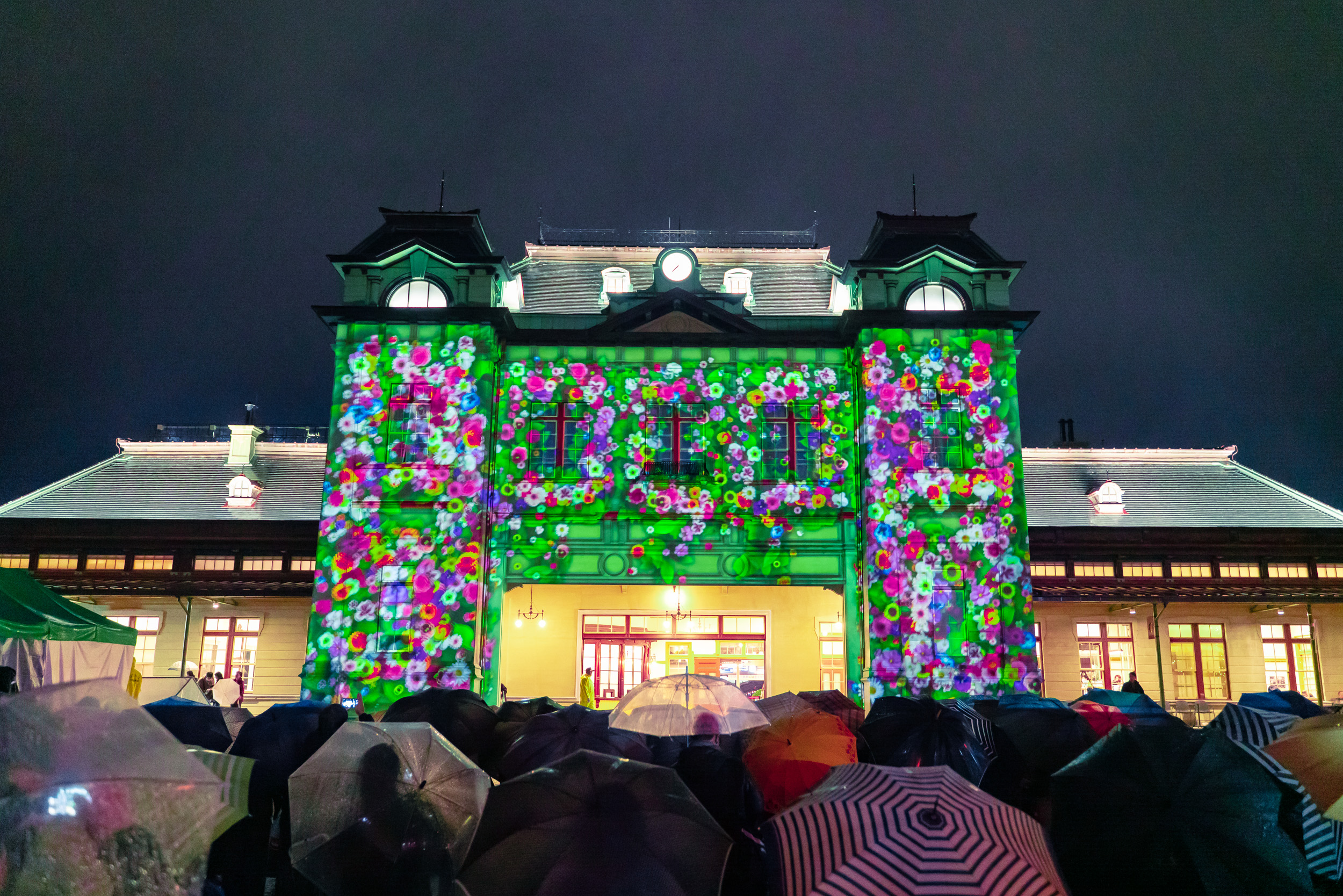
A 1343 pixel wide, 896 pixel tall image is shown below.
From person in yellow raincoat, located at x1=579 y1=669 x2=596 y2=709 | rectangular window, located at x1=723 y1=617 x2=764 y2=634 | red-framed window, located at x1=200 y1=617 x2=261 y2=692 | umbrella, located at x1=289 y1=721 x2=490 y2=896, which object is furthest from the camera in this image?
rectangular window, located at x1=723 y1=617 x2=764 y2=634

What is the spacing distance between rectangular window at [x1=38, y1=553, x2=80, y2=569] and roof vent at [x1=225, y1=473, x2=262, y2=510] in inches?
140

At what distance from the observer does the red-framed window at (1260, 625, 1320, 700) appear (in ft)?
81.3

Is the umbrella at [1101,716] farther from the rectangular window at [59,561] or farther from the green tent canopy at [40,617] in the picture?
the rectangular window at [59,561]

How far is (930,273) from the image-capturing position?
2286 centimetres

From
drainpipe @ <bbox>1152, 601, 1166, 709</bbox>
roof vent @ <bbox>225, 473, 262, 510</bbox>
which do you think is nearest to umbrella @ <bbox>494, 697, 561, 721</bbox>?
drainpipe @ <bbox>1152, 601, 1166, 709</bbox>

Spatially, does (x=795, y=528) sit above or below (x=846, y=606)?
above

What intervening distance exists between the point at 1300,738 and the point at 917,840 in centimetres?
525

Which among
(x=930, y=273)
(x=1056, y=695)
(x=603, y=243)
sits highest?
(x=603, y=243)

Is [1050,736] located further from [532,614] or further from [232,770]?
[532,614]

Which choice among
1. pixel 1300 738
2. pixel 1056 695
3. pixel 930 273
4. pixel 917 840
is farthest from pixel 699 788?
pixel 1056 695

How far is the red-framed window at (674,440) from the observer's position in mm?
22156

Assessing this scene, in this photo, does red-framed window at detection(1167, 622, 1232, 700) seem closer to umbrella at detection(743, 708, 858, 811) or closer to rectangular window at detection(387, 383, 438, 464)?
rectangular window at detection(387, 383, 438, 464)

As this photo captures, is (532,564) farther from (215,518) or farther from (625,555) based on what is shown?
(215,518)

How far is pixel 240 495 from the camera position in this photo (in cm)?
2592
